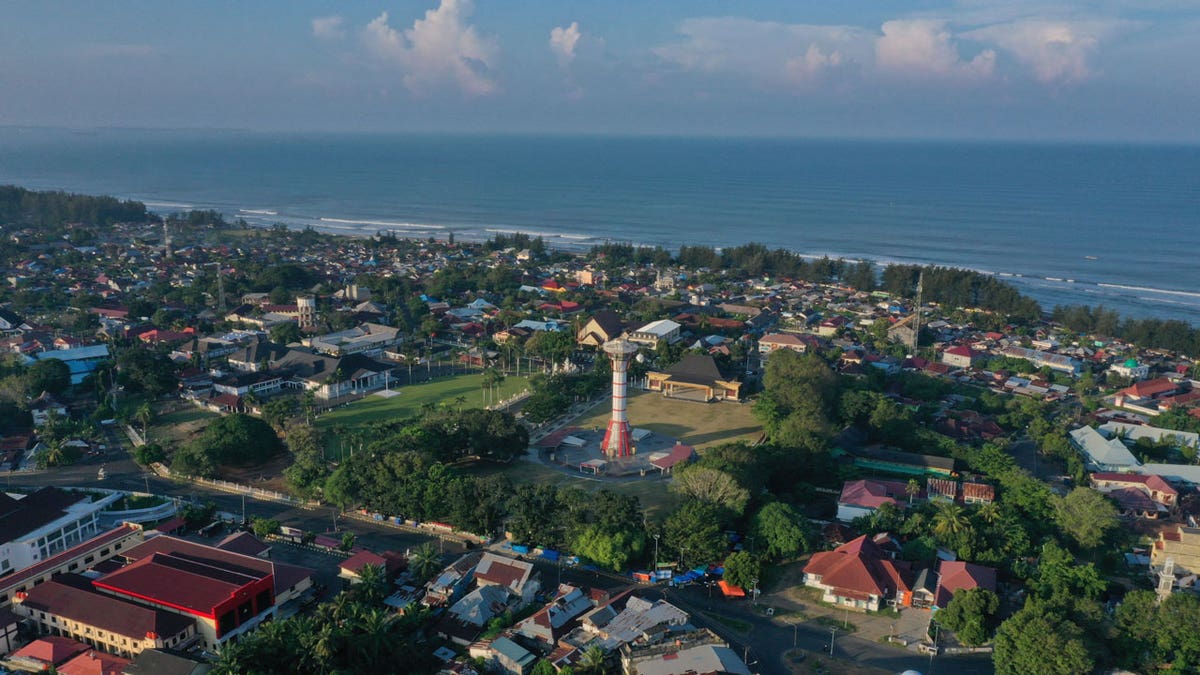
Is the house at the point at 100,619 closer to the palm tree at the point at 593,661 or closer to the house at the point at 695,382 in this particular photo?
the palm tree at the point at 593,661

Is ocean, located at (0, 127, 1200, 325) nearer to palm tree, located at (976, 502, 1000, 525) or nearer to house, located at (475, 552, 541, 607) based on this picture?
palm tree, located at (976, 502, 1000, 525)

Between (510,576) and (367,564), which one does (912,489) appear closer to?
(510,576)

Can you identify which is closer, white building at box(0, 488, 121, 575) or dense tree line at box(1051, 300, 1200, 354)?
white building at box(0, 488, 121, 575)

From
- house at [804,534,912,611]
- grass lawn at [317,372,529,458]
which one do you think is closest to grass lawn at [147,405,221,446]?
grass lawn at [317,372,529,458]

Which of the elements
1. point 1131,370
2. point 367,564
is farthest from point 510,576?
point 1131,370

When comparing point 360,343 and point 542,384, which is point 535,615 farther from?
point 360,343

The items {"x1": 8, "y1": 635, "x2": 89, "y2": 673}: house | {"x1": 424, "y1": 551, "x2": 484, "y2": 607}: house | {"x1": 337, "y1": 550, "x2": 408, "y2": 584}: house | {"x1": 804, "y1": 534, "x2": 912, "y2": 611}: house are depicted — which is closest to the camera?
{"x1": 8, "y1": 635, "x2": 89, "y2": 673}: house
